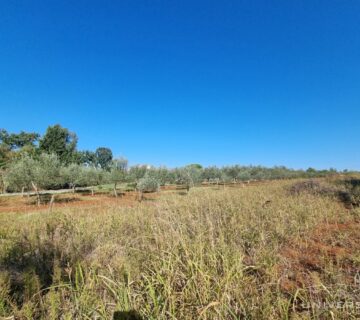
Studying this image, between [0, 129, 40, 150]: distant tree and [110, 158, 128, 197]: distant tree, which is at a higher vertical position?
[0, 129, 40, 150]: distant tree

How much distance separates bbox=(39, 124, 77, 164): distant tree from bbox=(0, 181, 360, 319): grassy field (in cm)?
4272

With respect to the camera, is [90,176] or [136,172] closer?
[90,176]

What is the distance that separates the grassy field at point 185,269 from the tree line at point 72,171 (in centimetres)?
237

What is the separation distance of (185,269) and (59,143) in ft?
159

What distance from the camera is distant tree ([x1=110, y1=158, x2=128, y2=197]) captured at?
24.5 m

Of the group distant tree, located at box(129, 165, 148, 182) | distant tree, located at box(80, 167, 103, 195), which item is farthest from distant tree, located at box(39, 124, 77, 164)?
distant tree, located at box(129, 165, 148, 182)

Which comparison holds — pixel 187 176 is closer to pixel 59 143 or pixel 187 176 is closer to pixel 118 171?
pixel 118 171

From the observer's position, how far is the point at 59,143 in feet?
141

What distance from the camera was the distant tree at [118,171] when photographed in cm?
2451

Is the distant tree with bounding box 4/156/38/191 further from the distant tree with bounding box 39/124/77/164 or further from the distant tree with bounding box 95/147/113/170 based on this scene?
the distant tree with bounding box 95/147/113/170

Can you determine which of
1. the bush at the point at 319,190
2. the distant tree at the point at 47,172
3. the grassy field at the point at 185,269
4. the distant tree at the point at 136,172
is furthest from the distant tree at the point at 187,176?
the grassy field at the point at 185,269

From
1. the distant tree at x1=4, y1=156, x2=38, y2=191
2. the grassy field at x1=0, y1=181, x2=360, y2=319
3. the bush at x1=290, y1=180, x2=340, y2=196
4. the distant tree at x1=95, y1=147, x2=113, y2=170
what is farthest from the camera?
the distant tree at x1=95, y1=147, x2=113, y2=170

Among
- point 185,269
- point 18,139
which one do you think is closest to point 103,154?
point 18,139

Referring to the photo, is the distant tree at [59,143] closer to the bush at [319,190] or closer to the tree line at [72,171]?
the tree line at [72,171]
